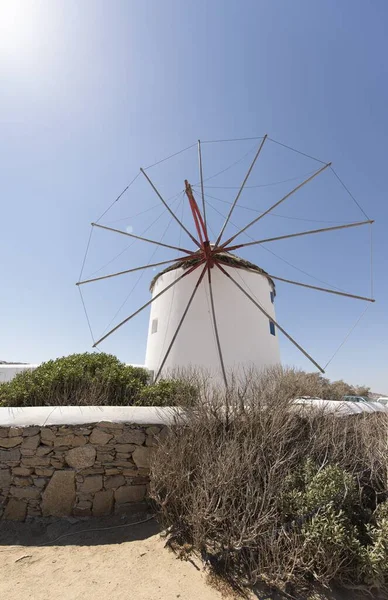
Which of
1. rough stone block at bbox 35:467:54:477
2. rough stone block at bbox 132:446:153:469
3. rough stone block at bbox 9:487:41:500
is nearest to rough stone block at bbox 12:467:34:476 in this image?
rough stone block at bbox 35:467:54:477

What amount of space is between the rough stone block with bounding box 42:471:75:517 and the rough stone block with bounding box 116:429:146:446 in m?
0.87

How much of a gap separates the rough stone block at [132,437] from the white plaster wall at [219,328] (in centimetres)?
527

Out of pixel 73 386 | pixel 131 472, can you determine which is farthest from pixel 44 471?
pixel 73 386

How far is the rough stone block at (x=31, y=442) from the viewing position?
179 inches

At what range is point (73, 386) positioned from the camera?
20.1 feet

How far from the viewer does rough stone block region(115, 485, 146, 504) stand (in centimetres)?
460

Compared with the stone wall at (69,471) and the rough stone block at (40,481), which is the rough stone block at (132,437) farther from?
the rough stone block at (40,481)

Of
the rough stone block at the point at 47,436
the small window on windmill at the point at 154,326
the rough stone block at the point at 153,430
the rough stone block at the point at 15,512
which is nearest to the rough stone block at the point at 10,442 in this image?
the rough stone block at the point at 47,436

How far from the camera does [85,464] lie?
15.0 ft

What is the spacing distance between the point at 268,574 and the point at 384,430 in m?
3.15

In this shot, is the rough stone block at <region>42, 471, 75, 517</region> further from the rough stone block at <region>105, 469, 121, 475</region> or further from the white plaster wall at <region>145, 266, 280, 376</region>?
the white plaster wall at <region>145, 266, 280, 376</region>

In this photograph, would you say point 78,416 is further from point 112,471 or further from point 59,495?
point 59,495

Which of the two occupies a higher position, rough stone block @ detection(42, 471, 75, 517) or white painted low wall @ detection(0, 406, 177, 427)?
white painted low wall @ detection(0, 406, 177, 427)

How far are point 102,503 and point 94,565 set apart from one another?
100 centimetres
